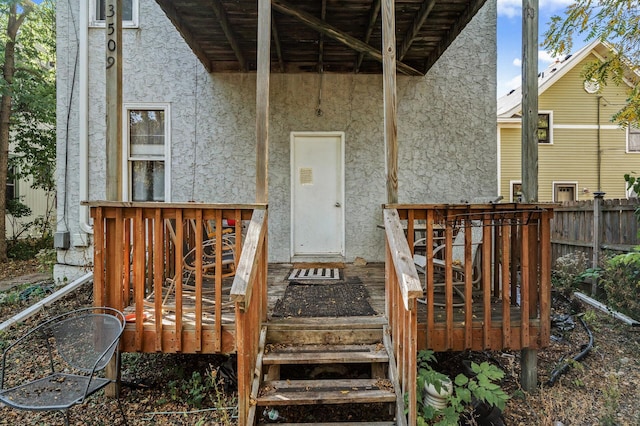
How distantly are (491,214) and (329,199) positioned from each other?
2842 mm

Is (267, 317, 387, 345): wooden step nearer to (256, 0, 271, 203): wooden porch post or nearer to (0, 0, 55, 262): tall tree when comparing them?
(256, 0, 271, 203): wooden porch post

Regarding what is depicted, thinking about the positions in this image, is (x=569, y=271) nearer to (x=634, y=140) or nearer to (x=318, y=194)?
(x=318, y=194)

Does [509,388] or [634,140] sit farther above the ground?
[634,140]

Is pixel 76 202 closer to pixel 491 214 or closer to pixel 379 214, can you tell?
pixel 379 214

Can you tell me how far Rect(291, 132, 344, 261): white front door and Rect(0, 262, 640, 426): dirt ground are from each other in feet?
7.67

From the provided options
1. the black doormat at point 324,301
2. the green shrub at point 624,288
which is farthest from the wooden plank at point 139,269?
the green shrub at point 624,288

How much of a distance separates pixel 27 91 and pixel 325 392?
9.22m

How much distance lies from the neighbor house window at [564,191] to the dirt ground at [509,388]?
8.27 metres

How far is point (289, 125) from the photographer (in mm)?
5137

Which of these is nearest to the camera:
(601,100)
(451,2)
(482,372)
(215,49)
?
(482,372)

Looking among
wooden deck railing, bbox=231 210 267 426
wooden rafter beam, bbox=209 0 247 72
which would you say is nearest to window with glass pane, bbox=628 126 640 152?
wooden rafter beam, bbox=209 0 247 72

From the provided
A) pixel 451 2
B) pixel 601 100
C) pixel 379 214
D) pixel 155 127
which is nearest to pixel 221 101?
pixel 155 127

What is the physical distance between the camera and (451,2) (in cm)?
356

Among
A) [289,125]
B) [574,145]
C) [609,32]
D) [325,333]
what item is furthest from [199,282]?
[574,145]
